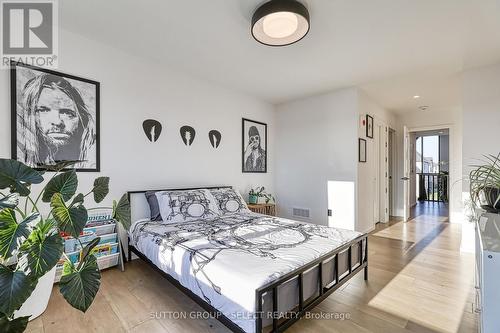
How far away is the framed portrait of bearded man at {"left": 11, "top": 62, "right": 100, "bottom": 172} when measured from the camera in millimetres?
2146

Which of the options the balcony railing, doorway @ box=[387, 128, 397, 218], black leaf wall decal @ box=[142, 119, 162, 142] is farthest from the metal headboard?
the balcony railing

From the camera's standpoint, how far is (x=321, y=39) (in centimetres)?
247

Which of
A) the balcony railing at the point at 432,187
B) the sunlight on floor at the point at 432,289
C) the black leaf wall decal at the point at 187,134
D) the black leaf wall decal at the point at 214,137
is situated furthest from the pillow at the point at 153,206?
the balcony railing at the point at 432,187

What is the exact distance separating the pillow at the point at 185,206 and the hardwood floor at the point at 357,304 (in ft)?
2.14

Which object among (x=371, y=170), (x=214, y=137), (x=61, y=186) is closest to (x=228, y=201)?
(x=214, y=137)

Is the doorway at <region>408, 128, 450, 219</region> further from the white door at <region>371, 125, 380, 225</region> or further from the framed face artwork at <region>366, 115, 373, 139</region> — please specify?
the framed face artwork at <region>366, 115, 373, 139</region>

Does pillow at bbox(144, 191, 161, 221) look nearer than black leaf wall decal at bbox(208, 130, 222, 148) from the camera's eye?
Yes

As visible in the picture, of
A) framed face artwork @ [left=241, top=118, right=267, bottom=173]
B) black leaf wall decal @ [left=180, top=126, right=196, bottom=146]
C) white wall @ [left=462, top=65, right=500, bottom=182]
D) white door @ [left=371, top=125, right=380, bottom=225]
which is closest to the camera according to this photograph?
white wall @ [left=462, top=65, right=500, bottom=182]

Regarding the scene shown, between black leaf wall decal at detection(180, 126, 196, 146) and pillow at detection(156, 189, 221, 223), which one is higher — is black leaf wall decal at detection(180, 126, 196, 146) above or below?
above

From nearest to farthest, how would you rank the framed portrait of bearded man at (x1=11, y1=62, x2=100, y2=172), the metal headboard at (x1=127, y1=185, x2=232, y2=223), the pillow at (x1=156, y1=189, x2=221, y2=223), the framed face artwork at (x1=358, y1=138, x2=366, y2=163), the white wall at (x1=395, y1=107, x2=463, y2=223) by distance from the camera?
the framed portrait of bearded man at (x1=11, y1=62, x2=100, y2=172)
the pillow at (x1=156, y1=189, x2=221, y2=223)
the metal headboard at (x1=127, y1=185, x2=232, y2=223)
the framed face artwork at (x1=358, y1=138, x2=366, y2=163)
the white wall at (x1=395, y1=107, x2=463, y2=223)

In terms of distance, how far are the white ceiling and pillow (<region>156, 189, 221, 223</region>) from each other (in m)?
1.74

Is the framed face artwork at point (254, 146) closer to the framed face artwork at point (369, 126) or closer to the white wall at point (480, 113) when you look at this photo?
the framed face artwork at point (369, 126)

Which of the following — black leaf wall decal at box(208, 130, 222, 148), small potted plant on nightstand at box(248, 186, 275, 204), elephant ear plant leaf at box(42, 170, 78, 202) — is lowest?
small potted plant on nightstand at box(248, 186, 275, 204)

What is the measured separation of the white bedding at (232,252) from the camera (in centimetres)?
138
